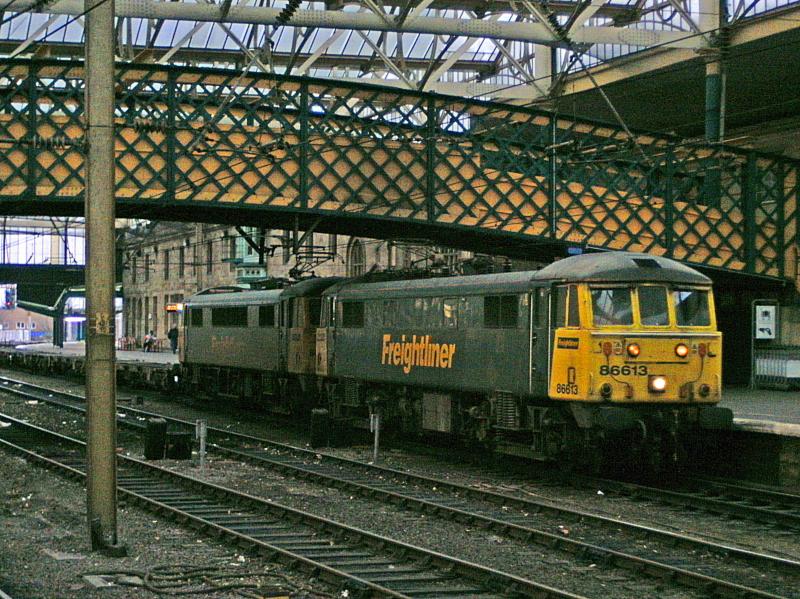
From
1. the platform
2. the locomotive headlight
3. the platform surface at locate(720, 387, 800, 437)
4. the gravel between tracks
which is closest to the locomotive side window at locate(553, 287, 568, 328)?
the locomotive headlight

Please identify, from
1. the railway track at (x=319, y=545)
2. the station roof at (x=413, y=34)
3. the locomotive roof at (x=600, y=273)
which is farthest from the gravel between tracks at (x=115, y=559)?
the station roof at (x=413, y=34)

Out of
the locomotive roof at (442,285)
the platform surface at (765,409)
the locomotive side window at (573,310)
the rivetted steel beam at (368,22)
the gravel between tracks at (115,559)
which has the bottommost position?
the gravel between tracks at (115,559)

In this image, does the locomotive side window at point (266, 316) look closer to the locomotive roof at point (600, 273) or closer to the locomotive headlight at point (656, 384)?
the locomotive roof at point (600, 273)

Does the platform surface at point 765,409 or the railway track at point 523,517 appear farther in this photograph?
the platform surface at point 765,409

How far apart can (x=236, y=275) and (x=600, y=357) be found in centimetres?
4544

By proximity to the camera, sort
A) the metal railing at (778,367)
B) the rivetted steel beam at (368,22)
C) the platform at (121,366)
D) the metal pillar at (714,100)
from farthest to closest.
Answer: the platform at (121,366) → the metal pillar at (714,100) → the metal railing at (778,367) → the rivetted steel beam at (368,22)

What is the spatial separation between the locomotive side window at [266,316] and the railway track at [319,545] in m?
10.4

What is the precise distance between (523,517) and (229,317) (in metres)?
19.1

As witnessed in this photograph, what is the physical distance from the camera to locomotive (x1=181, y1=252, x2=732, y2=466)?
17328 mm

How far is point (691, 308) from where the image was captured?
1802cm

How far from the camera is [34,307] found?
2761 inches

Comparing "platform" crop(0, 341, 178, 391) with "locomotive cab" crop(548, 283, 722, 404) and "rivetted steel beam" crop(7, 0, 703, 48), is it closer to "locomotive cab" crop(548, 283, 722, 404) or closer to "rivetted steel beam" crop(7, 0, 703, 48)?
"rivetted steel beam" crop(7, 0, 703, 48)

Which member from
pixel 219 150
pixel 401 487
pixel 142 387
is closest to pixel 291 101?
pixel 219 150

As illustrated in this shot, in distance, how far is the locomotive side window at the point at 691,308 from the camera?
58.5ft
